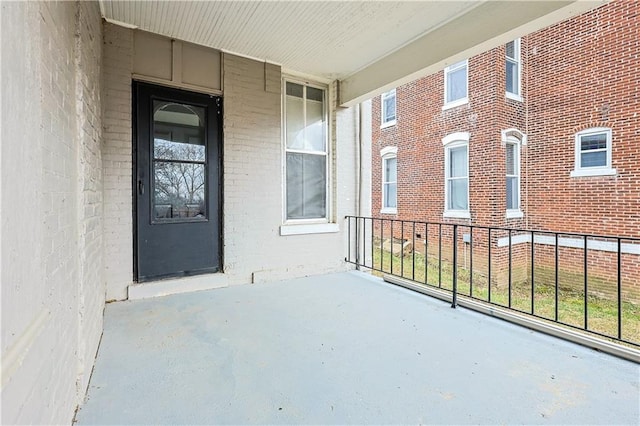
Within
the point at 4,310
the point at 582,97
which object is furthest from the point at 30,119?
the point at 582,97

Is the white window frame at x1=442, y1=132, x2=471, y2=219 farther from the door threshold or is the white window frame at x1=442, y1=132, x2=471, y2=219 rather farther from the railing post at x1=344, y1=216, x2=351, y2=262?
the door threshold

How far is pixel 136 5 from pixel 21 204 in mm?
2743

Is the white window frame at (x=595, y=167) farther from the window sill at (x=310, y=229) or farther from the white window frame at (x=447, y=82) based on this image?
the window sill at (x=310, y=229)

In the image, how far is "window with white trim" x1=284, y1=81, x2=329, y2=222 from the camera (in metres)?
4.18

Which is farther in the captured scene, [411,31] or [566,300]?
[566,300]

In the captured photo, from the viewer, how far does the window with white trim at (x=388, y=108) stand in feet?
27.9

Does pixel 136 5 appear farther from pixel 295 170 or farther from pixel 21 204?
pixel 21 204

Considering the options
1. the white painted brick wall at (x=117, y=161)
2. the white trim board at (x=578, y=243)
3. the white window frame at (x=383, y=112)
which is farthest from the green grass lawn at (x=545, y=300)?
the white window frame at (x=383, y=112)

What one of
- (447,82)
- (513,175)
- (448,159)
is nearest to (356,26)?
(448,159)

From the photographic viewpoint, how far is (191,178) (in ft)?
11.4

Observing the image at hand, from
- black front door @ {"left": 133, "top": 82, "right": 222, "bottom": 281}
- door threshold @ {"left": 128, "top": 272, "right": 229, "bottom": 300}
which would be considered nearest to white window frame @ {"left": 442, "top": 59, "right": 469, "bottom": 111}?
black front door @ {"left": 133, "top": 82, "right": 222, "bottom": 281}

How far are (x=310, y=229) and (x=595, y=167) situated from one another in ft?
18.3

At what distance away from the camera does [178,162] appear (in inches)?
134

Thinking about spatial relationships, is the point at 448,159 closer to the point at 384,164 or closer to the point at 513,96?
the point at 513,96
